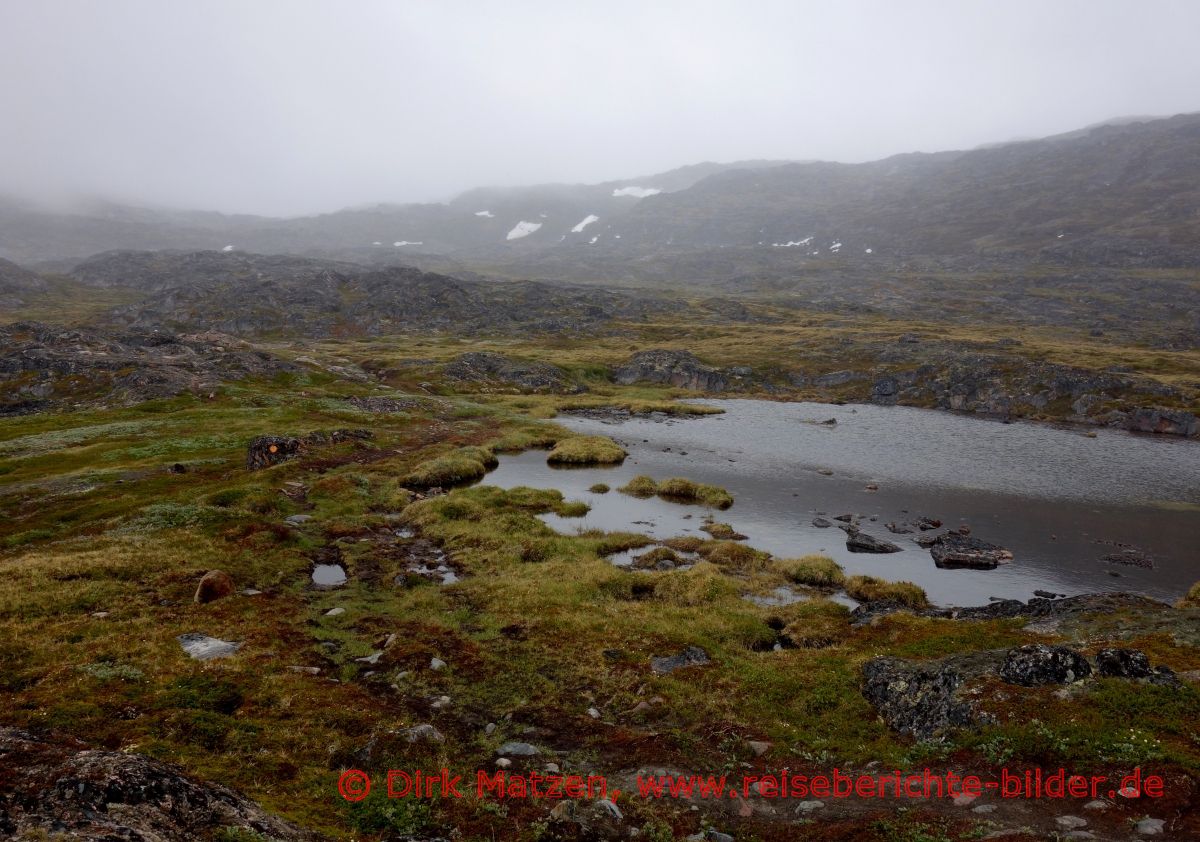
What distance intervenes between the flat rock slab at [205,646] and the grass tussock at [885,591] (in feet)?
113

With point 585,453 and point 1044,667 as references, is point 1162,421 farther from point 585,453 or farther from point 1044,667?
point 1044,667

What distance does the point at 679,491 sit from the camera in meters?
62.4

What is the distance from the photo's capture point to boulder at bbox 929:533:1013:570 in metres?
44.5

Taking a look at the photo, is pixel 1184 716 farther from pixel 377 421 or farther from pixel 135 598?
pixel 377 421

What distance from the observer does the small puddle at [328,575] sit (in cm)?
3456

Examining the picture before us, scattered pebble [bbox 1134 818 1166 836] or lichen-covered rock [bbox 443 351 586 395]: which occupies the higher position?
scattered pebble [bbox 1134 818 1166 836]

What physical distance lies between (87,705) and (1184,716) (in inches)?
1255

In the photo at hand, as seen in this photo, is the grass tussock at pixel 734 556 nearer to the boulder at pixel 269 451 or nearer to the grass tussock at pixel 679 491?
the grass tussock at pixel 679 491

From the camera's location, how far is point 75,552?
33.8 meters

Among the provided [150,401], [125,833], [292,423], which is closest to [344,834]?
[125,833]

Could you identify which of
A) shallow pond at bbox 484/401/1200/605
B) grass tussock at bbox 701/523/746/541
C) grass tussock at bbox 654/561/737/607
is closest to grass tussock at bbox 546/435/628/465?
shallow pond at bbox 484/401/1200/605

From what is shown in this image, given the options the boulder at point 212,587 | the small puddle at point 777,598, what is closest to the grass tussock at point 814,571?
the small puddle at point 777,598

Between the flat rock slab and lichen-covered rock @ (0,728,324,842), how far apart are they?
421 inches

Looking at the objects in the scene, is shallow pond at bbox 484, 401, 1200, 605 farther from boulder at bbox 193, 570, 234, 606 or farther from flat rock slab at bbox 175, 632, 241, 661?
flat rock slab at bbox 175, 632, 241, 661
